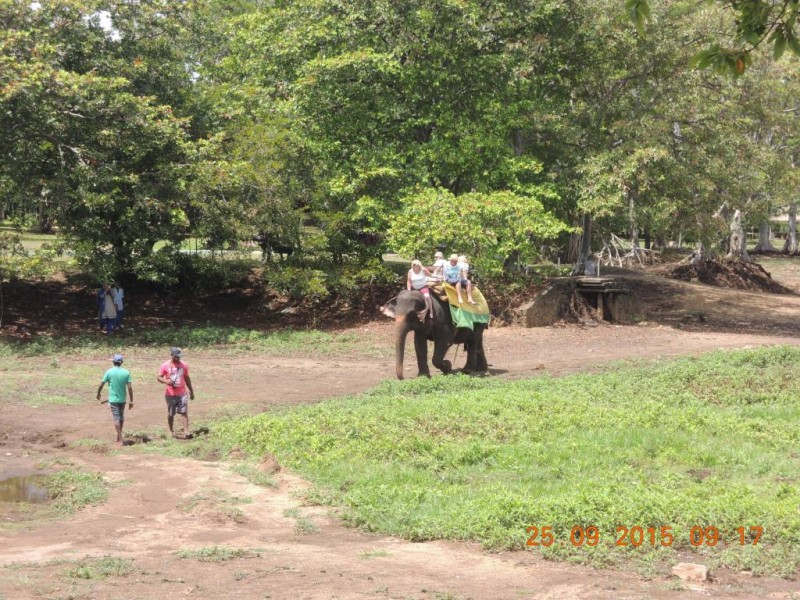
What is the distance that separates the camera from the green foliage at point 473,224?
81.3 feet

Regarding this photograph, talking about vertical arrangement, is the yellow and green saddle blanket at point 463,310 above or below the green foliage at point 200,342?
above

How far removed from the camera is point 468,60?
26.4 metres

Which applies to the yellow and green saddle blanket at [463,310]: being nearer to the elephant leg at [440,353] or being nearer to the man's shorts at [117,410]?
the elephant leg at [440,353]

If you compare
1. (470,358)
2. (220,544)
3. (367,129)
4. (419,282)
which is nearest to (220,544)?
(220,544)

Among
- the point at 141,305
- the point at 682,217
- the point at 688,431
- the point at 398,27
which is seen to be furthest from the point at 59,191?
the point at 682,217

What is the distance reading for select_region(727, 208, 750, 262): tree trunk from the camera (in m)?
42.0

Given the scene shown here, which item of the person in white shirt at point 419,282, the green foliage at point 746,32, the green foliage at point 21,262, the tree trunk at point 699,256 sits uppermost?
the green foliage at point 746,32

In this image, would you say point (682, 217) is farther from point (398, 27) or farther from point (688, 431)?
point (688, 431)

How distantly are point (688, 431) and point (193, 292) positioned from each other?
1979 centimetres

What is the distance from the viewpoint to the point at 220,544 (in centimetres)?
878

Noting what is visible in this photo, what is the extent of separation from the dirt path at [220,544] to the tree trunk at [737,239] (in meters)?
31.3

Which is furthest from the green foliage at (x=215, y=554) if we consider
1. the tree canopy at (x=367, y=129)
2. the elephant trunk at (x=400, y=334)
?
the tree canopy at (x=367, y=129)
